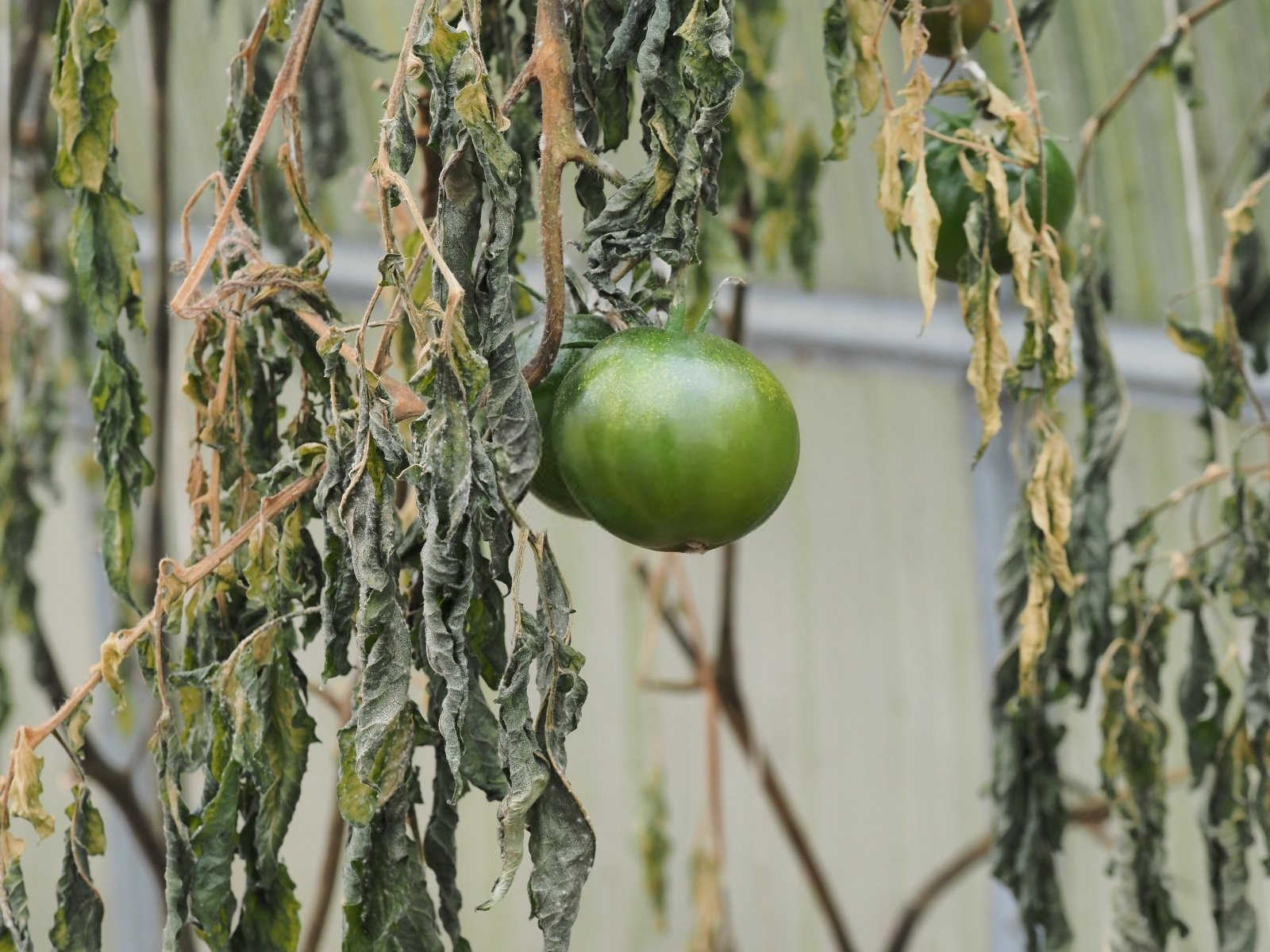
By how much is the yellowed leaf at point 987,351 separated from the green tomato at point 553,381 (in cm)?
20

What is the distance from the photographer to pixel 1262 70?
6.49 ft

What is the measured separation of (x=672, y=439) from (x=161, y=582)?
0.85 ft

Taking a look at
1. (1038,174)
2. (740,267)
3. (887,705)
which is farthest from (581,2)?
(887,705)

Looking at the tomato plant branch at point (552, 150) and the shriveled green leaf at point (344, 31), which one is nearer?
the tomato plant branch at point (552, 150)

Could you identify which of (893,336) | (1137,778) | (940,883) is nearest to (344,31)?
(1137,778)

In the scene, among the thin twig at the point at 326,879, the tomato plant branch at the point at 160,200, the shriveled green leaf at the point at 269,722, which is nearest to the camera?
the shriveled green leaf at the point at 269,722

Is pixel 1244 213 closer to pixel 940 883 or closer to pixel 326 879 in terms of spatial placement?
pixel 940 883

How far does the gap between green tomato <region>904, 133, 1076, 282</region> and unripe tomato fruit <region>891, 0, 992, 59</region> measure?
0.27 ft

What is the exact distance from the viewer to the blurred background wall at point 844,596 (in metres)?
2.25

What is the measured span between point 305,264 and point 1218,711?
797mm

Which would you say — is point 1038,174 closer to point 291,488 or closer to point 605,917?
point 291,488

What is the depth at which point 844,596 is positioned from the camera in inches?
109

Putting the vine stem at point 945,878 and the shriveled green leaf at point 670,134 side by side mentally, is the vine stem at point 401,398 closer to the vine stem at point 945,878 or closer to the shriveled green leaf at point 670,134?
the shriveled green leaf at point 670,134

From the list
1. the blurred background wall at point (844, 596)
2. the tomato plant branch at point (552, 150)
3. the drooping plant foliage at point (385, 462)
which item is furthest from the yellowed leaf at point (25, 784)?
the blurred background wall at point (844, 596)
